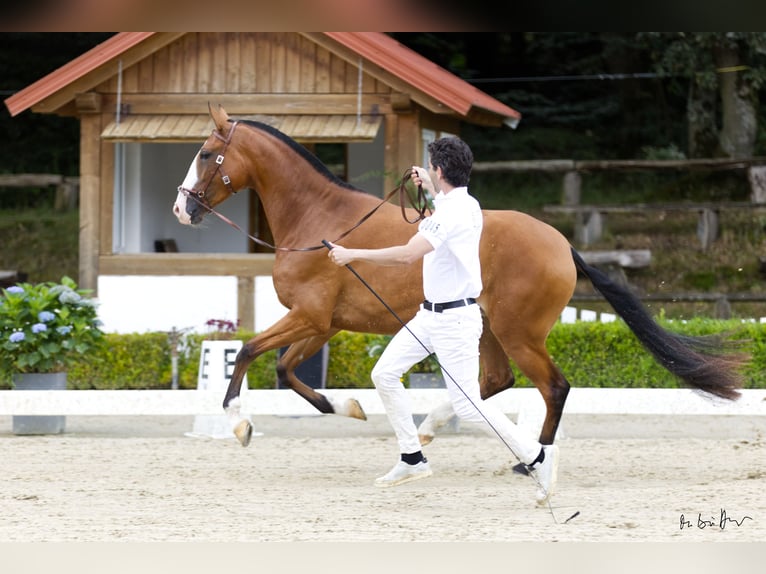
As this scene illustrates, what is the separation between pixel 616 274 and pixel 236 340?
703 cm

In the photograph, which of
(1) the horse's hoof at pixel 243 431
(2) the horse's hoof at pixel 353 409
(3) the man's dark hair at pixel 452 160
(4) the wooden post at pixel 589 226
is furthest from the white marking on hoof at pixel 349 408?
(4) the wooden post at pixel 589 226

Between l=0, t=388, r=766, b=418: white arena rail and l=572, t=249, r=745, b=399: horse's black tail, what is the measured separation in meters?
0.90

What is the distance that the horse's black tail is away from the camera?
6.52m

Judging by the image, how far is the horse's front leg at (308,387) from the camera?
643cm

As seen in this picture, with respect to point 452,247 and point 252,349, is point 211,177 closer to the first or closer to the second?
point 252,349

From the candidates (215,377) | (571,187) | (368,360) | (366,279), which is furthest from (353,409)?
(571,187)

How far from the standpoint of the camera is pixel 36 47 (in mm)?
19359

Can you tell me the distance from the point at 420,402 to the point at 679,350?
6.22 ft

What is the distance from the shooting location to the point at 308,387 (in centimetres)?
656

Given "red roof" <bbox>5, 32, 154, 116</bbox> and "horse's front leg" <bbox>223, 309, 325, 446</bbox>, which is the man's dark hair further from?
"red roof" <bbox>5, 32, 154, 116</bbox>

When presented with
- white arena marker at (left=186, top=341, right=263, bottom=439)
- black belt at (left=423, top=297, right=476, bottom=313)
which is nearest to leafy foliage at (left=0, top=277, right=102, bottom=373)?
white arena marker at (left=186, top=341, right=263, bottom=439)

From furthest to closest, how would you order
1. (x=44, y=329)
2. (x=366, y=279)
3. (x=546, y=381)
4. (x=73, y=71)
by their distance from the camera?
1. (x=73, y=71)
2. (x=44, y=329)
3. (x=366, y=279)
4. (x=546, y=381)

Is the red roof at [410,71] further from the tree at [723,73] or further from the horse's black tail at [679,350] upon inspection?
the tree at [723,73]

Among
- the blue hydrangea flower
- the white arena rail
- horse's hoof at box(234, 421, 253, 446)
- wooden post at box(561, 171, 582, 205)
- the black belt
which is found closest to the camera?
the black belt
